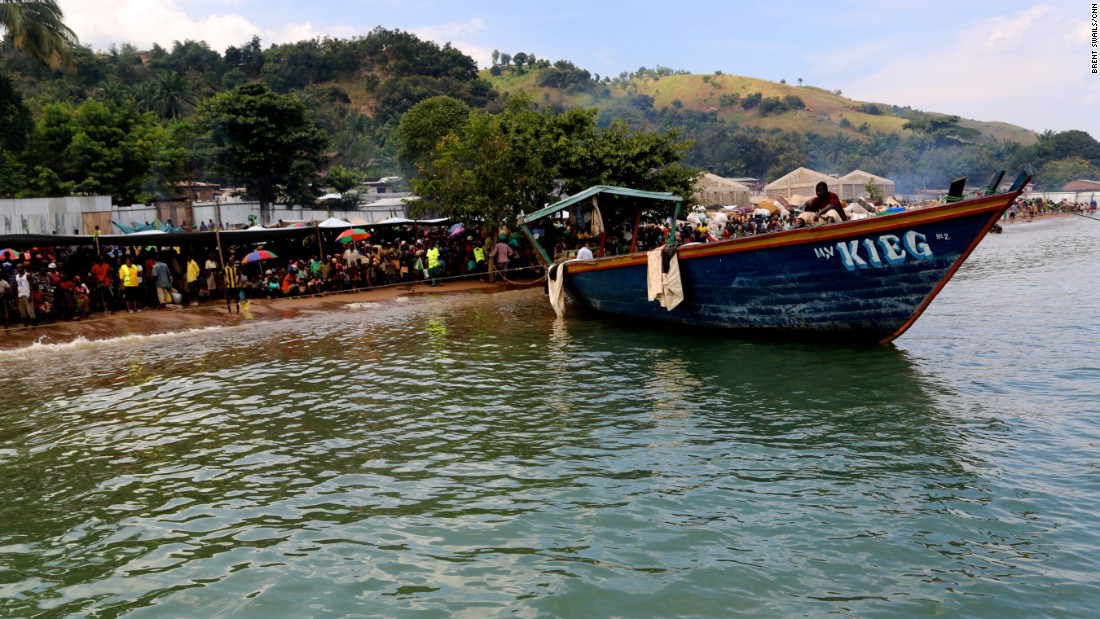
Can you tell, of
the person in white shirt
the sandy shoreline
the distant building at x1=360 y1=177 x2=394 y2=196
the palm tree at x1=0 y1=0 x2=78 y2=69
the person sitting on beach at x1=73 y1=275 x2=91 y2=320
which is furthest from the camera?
the distant building at x1=360 y1=177 x2=394 y2=196

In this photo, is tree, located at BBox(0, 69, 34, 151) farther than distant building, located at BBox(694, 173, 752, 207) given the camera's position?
No

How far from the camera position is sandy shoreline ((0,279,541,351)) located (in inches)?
699

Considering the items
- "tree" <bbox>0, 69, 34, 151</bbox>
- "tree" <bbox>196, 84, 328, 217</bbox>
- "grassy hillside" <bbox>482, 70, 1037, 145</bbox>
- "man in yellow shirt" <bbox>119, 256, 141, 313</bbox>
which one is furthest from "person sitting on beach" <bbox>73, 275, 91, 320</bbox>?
"grassy hillside" <bbox>482, 70, 1037, 145</bbox>

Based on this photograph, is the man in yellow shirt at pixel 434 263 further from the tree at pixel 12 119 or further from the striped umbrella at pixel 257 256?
the tree at pixel 12 119

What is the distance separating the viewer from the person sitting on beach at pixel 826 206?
13844 mm

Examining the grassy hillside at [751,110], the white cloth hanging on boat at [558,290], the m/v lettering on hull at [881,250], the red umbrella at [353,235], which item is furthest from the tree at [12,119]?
the grassy hillside at [751,110]

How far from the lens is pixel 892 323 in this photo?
42.0 ft

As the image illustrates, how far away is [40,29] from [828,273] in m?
29.5

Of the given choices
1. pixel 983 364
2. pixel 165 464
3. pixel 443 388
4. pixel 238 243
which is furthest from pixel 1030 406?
pixel 238 243

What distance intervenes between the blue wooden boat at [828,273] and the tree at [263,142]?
3853 centimetres

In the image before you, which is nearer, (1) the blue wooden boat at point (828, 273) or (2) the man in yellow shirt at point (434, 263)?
(1) the blue wooden boat at point (828, 273)

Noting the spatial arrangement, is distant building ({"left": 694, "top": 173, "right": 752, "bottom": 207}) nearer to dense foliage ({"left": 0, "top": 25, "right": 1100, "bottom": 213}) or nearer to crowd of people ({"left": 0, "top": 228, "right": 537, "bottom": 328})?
dense foliage ({"left": 0, "top": 25, "right": 1100, "bottom": 213})

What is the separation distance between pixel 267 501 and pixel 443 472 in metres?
1.65

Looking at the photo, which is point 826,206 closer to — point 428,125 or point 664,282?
point 664,282
